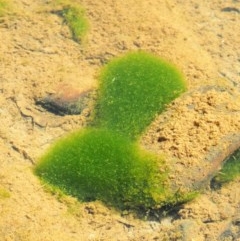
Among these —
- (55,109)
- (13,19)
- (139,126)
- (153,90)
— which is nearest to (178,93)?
(153,90)

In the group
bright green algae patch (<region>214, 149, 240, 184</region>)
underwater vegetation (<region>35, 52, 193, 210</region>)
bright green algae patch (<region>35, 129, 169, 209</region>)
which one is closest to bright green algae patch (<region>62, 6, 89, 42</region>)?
underwater vegetation (<region>35, 52, 193, 210</region>)

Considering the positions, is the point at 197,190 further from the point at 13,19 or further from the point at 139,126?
the point at 13,19

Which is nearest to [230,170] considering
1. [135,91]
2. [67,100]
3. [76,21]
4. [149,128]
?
[149,128]

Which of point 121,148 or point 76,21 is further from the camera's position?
point 76,21

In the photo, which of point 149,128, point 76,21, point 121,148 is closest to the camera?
point 121,148

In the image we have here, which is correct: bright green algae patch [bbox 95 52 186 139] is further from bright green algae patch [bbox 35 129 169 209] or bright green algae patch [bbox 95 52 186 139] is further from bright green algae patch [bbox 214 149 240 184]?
bright green algae patch [bbox 214 149 240 184]

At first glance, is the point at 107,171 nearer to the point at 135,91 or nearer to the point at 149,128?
the point at 149,128
